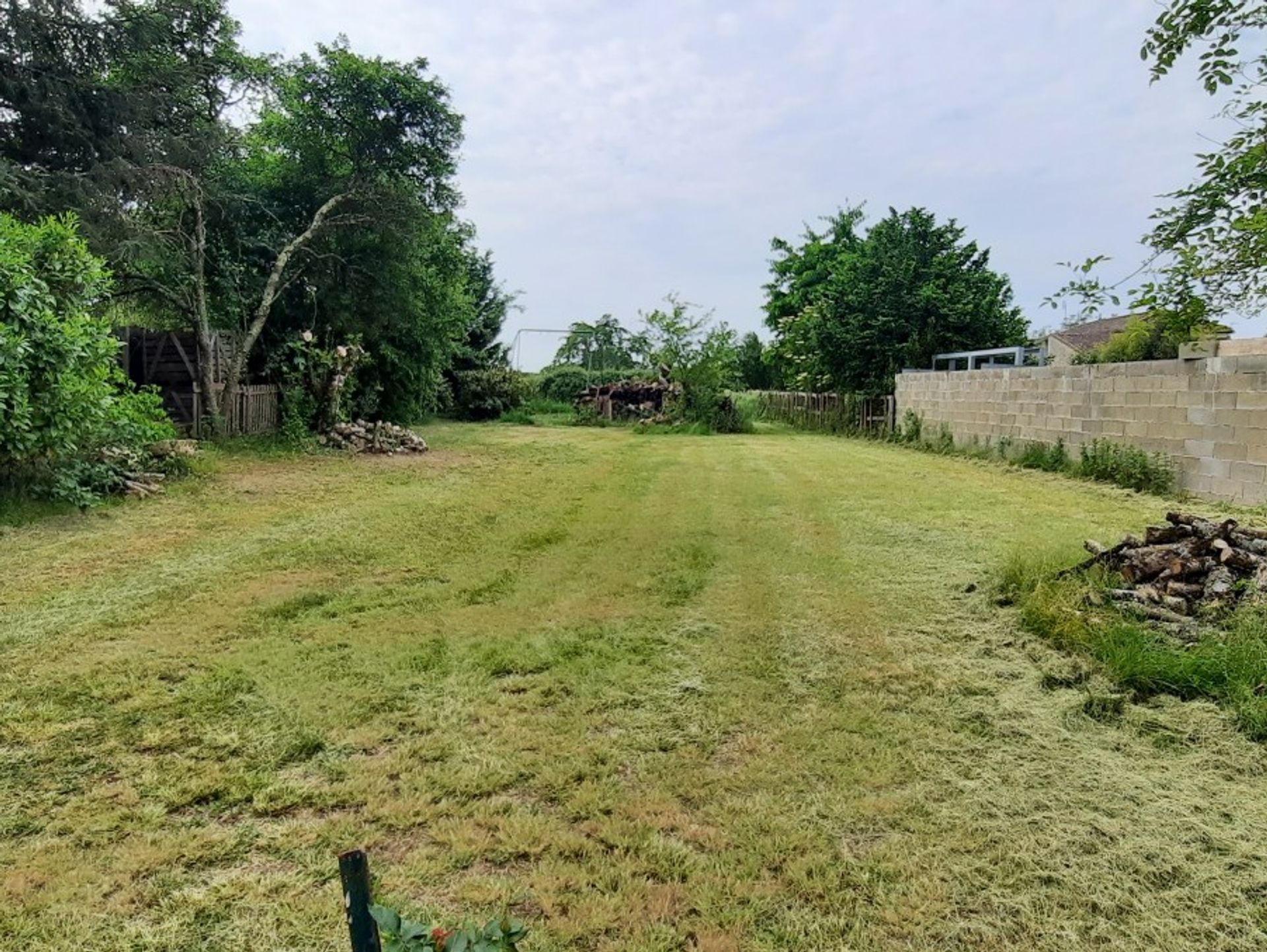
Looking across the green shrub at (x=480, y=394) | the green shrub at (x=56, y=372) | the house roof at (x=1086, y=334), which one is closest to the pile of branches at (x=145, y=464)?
the green shrub at (x=56, y=372)

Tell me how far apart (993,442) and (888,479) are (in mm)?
3451

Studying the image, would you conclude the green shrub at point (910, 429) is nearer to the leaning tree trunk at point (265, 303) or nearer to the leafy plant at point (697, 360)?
the leafy plant at point (697, 360)

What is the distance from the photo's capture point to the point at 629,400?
→ 19.5m

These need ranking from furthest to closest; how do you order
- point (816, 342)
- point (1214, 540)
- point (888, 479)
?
point (816, 342) → point (888, 479) → point (1214, 540)

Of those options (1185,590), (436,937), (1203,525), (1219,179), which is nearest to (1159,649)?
(1185,590)

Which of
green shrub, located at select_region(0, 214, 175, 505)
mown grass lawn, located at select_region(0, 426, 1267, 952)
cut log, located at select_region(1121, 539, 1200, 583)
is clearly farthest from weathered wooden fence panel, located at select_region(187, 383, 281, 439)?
cut log, located at select_region(1121, 539, 1200, 583)

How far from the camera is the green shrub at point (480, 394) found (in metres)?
19.7

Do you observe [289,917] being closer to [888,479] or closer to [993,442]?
[888,479]

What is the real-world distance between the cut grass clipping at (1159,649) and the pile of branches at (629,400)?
15.2m

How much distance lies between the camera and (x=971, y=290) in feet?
46.5

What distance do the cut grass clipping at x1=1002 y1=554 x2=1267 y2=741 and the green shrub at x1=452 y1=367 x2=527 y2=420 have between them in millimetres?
17694

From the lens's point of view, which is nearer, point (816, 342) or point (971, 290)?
point (971, 290)

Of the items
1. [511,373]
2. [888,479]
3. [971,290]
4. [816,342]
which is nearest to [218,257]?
[511,373]

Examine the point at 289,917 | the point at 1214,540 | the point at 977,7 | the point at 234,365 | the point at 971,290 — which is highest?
the point at 977,7
